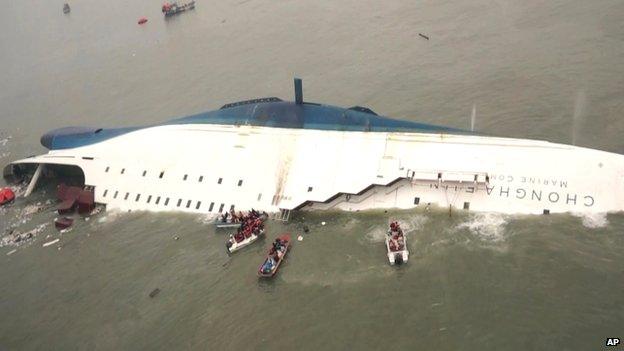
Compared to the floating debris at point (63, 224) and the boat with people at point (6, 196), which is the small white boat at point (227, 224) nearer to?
the floating debris at point (63, 224)

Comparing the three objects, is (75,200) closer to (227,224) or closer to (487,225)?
(227,224)

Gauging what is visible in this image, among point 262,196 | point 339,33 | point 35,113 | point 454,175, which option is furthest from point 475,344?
point 35,113

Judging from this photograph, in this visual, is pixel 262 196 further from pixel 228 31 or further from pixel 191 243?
pixel 228 31

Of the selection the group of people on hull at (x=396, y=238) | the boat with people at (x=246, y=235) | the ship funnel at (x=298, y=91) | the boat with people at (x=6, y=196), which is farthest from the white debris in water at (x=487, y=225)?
the boat with people at (x=6, y=196)

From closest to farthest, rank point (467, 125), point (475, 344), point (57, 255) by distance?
1. point (475, 344)
2. point (57, 255)
3. point (467, 125)

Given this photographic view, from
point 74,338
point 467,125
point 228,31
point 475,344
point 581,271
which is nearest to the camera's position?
point 475,344
